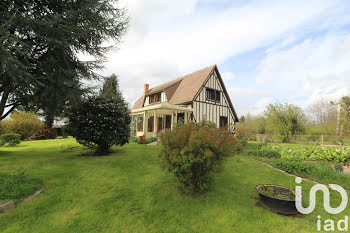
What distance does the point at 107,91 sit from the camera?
26.8 feet

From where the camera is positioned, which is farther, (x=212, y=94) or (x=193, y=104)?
(x=212, y=94)

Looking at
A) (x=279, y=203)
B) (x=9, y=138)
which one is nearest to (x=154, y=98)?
(x=9, y=138)

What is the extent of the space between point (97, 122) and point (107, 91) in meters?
1.67

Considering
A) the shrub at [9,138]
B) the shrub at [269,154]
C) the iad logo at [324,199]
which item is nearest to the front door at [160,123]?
the shrub at [269,154]

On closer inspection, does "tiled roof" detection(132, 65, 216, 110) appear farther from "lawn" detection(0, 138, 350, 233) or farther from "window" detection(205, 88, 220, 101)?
"lawn" detection(0, 138, 350, 233)

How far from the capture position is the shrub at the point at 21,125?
16464mm

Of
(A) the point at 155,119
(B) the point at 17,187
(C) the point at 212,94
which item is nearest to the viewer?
(B) the point at 17,187

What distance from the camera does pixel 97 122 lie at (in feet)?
24.1

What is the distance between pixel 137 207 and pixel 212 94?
1536 centimetres

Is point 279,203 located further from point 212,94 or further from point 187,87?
point 187,87

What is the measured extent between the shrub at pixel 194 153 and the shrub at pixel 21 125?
18.9 meters

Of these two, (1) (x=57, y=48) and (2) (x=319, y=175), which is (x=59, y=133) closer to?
(1) (x=57, y=48)

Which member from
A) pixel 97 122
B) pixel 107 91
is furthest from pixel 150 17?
pixel 97 122

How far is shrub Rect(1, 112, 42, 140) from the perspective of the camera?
1646cm
